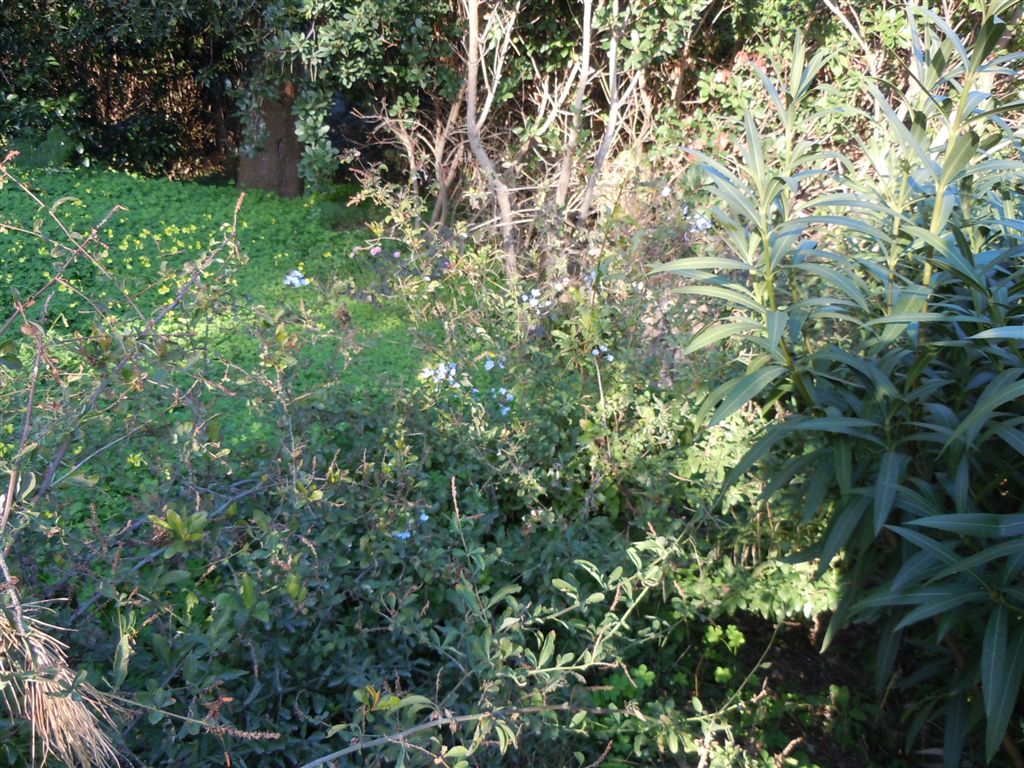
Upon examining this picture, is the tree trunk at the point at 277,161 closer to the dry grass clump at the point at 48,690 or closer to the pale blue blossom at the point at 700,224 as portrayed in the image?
the pale blue blossom at the point at 700,224

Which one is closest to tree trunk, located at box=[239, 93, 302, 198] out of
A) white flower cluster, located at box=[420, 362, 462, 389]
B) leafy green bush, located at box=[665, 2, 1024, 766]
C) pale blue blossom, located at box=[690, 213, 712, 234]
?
pale blue blossom, located at box=[690, 213, 712, 234]

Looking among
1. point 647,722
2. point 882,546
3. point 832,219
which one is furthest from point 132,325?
point 882,546

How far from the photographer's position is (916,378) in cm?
254

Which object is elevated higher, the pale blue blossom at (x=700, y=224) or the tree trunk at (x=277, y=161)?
the pale blue blossom at (x=700, y=224)

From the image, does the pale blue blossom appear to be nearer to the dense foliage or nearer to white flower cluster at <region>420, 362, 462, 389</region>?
the dense foliage

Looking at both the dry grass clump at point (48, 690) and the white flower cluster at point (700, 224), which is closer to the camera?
the dry grass clump at point (48, 690)

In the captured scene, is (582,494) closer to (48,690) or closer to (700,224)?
(700,224)

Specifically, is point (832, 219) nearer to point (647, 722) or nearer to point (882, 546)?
point (882, 546)

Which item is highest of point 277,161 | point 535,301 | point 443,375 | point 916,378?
point 916,378

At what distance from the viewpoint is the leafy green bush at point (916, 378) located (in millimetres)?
2305

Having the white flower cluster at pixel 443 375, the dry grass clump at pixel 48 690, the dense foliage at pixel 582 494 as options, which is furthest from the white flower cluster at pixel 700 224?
the dry grass clump at pixel 48 690

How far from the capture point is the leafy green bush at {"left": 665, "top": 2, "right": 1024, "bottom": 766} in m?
2.30

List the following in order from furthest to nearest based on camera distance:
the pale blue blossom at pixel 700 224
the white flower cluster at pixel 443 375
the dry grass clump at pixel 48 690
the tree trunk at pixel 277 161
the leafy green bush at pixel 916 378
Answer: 1. the tree trunk at pixel 277 161
2. the pale blue blossom at pixel 700 224
3. the white flower cluster at pixel 443 375
4. the leafy green bush at pixel 916 378
5. the dry grass clump at pixel 48 690

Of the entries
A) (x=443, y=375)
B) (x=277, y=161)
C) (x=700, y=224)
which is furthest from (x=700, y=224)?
(x=277, y=161)
